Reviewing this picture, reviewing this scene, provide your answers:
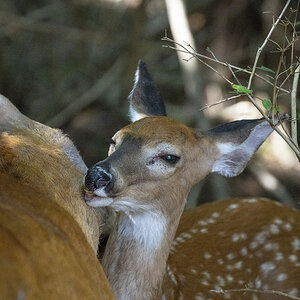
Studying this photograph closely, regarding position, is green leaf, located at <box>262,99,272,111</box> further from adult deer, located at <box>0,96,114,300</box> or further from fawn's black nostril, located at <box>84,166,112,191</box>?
adult deer, located at <box>0,96,114,300</box>

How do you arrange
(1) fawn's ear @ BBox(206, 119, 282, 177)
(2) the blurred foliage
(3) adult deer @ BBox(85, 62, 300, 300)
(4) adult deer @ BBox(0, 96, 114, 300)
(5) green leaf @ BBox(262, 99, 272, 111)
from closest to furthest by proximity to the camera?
(4) adult deer @ BBox(0, 96, 114, 300)
(5) green leaf @ BBox(262, 99, 272, 111)
(3) adult deer @ BBox(85, 62, 300, 300)
(1) fawn's ear @ BBox(206, 119, 282, 177)
(2) the blurred foliage

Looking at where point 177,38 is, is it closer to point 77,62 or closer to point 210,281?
point 77,62

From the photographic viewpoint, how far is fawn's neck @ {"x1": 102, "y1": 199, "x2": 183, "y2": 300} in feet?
13.1

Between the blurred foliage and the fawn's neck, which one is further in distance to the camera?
the blurred foliage

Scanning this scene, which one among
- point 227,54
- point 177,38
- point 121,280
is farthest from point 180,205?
point 227,54

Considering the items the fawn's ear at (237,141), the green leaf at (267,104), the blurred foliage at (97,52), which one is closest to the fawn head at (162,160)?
the fawn's ear at (237,141)

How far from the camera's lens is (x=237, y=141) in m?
4.25

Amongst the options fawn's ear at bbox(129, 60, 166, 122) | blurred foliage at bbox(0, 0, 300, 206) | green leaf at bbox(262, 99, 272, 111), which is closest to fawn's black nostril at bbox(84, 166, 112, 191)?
green leaf at bbox(262, 99, 272, 111)

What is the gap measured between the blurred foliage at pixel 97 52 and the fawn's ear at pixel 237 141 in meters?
2.65

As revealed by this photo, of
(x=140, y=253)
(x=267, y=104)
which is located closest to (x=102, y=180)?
(x=140, y=253)

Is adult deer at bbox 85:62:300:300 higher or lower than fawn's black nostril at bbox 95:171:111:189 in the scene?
lower

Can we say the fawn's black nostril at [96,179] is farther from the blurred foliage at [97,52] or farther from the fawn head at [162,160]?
the blurred foliage at [97,52]

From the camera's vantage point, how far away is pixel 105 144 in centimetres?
697

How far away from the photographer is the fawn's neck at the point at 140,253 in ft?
13.1
